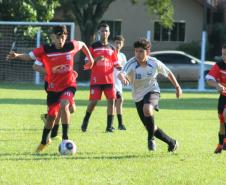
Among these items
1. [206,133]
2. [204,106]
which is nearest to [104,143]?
[206,133]

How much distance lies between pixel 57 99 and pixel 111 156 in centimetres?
134

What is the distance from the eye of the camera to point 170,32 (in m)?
49.5

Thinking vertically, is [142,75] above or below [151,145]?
above

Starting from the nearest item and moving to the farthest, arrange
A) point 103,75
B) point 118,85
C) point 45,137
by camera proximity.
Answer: point 45,137, point 103,75, point 118,85

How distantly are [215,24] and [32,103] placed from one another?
95.8ft

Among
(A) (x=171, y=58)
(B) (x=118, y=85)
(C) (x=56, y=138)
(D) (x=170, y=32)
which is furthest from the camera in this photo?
(D) (x=170, y=32)

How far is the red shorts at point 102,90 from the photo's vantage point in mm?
14820

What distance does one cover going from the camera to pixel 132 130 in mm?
14945

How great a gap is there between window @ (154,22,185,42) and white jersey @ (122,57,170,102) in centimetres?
3792

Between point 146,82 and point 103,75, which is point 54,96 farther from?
point 103,75

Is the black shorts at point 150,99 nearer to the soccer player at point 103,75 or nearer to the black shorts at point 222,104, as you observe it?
the black shorts at point 222,104

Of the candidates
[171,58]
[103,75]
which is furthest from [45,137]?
[171,58]

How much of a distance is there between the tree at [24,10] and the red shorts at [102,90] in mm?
21700

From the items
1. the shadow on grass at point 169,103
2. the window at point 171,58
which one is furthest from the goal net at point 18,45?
the shadow on grass at point 169,103
